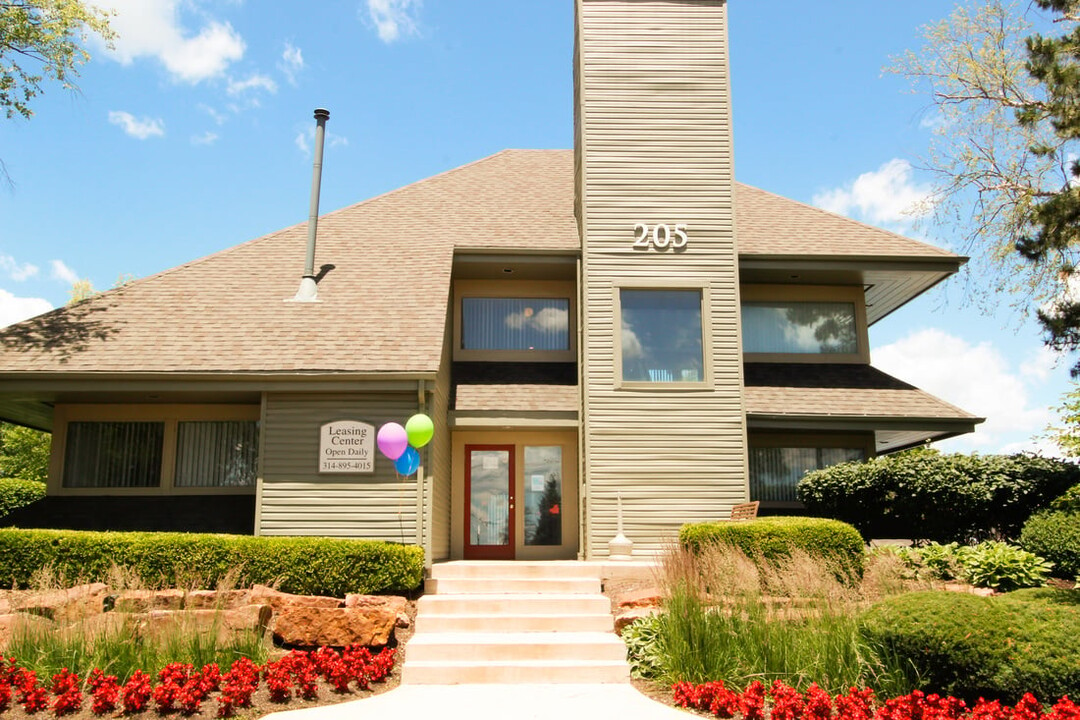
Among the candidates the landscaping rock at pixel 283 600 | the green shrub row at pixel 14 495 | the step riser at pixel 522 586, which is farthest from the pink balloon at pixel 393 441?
the green shrub row at pixel 14 495

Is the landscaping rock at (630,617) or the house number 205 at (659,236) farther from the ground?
the house number 205 at (659,236)

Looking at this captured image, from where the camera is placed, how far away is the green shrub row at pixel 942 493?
1079 cm

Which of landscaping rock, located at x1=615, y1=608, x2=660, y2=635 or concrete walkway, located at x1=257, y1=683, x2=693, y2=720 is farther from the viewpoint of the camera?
landscaping rock, located at x1=615, y1=608, x2=660, y2=635

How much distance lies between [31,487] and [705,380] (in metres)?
18.0

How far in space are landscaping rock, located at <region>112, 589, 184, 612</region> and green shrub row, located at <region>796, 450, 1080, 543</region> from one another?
8900mm

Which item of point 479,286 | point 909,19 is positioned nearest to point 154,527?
point 479,286

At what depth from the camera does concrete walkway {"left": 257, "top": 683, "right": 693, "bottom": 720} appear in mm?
6613

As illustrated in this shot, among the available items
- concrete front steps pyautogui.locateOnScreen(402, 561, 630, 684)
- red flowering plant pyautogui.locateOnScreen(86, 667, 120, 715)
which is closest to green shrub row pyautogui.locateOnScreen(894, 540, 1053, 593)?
concrete front steps pyautogui.locateOnScreen(402, 561, 630, 684)

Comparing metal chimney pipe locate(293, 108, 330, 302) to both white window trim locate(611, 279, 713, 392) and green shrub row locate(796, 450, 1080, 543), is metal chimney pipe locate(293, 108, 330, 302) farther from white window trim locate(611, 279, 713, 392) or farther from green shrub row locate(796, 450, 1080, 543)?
green shrub row locate(796, 450, 1080, 543)

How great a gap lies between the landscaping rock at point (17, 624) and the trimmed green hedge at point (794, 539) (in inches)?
262

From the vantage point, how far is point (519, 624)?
30.2 ft

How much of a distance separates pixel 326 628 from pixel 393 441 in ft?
11.5

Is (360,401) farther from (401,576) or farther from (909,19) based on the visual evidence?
(909,19)

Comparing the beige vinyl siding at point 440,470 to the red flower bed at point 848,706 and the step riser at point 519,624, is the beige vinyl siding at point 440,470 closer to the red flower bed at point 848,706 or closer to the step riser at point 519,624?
the step riser at point 519,624
